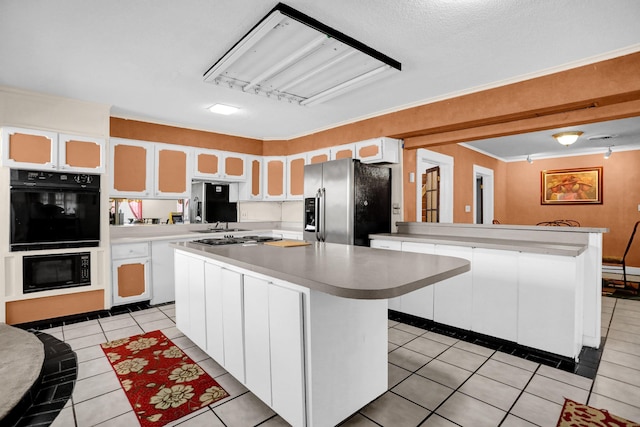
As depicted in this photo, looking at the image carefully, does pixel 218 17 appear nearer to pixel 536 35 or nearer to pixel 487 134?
pixel 536 35

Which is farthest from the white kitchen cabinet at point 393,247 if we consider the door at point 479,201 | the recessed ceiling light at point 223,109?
the door at point 479,201

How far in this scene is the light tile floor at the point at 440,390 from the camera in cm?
189

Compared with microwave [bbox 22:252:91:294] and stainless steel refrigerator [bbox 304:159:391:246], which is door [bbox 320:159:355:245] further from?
microwave [bbox 22:252:91:294]

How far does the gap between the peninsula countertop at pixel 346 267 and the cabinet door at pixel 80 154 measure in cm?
218

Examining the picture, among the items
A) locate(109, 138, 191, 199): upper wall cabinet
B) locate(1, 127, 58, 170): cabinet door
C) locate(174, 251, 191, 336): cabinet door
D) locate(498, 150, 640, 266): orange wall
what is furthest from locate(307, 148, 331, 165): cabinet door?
locate(498, 150, 640, 266): orange wall

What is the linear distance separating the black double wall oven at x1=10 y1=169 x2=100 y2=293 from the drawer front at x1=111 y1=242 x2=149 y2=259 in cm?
23

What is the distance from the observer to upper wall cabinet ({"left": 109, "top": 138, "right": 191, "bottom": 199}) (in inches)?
164

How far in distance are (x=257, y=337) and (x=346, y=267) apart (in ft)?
2.37

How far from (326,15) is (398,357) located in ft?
8.66

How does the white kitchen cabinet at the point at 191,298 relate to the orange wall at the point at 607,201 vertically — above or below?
below

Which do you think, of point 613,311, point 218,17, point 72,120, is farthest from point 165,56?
point 613,311

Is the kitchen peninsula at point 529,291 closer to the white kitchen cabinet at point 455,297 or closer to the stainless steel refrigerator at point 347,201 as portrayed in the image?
the white kitchen cabinet at point 455,297

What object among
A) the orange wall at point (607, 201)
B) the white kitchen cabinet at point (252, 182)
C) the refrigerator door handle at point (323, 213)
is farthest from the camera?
the orange wall at point (607, 201)

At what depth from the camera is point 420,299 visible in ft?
11.3
